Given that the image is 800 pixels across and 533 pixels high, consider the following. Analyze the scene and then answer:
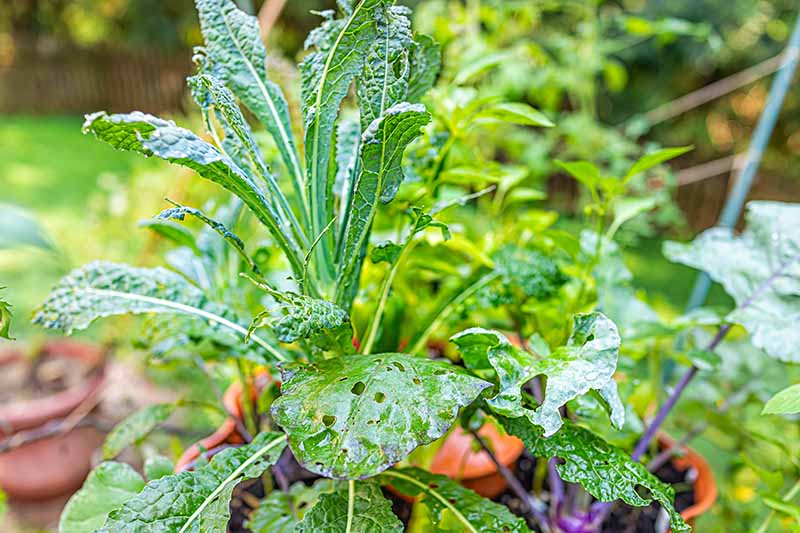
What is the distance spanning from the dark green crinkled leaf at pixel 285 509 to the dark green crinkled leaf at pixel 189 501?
8 centimetres

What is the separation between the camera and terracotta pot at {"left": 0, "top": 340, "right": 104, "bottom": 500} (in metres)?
1.44

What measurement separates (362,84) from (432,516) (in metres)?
0.38

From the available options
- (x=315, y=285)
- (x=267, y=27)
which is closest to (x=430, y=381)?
(x=315, y=285)

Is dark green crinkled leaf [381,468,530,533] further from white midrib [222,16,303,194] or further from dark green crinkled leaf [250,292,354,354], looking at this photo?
white midrib [222,16,303,194]

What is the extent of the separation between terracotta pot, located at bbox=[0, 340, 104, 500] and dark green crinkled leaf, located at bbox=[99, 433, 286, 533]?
1028mm

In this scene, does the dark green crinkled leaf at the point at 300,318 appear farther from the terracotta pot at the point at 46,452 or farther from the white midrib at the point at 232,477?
the terracotta pot at the point at 46,452

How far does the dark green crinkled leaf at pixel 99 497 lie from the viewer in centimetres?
58

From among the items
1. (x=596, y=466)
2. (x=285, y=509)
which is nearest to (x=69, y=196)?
(x=285, y=509)

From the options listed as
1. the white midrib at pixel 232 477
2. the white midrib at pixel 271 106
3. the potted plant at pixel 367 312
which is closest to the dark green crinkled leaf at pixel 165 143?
the potted plant at pixel 367 312

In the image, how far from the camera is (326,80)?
21.9 inches

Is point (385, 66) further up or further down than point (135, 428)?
further up

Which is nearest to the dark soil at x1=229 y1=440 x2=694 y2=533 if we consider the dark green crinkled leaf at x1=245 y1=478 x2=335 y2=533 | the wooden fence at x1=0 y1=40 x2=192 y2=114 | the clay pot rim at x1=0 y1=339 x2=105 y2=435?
the dark green crinkled leaf at x1=245 y1=478 x2=335 y2=533

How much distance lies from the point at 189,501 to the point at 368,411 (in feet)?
0.56

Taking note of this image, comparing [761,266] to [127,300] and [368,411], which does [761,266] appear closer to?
[368,411]
